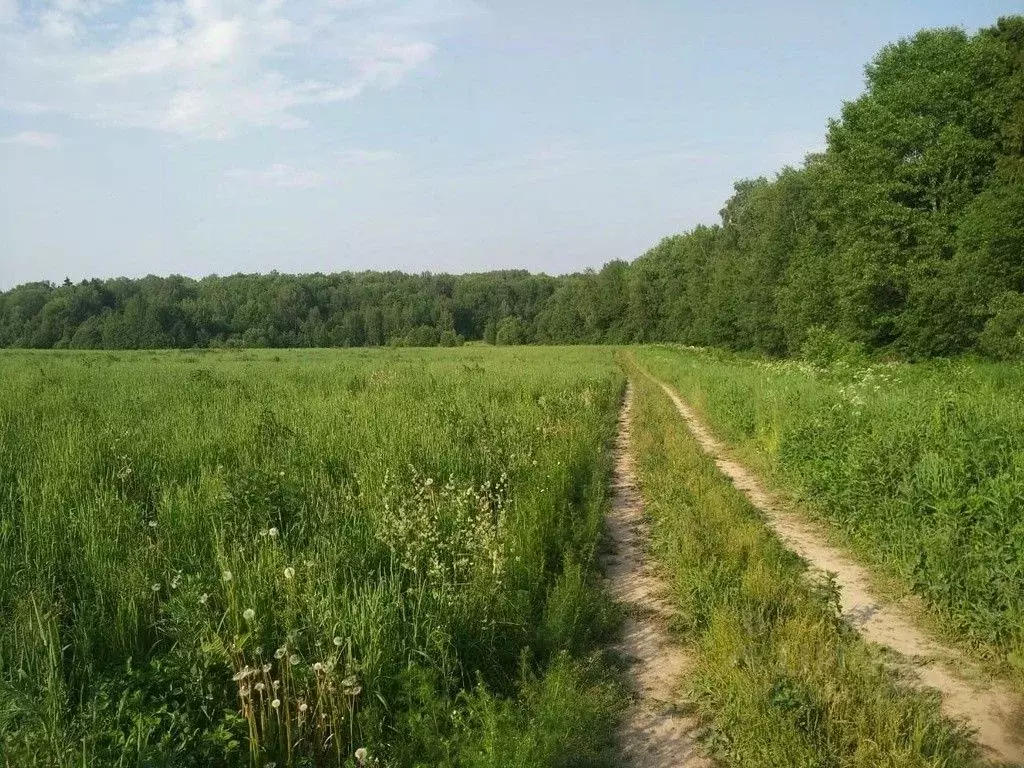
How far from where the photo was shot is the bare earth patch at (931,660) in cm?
397

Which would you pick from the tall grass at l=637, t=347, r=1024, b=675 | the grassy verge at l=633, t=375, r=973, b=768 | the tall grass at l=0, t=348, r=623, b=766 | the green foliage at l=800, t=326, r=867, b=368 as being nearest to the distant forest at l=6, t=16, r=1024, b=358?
the green foliage at l=800, t=326, r=867, b=368

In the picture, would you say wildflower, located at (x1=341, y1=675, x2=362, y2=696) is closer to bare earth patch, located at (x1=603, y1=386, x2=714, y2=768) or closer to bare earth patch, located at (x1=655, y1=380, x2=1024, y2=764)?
bare earth patch, located at (x1=603, y1=386, x2=714, y2=768)

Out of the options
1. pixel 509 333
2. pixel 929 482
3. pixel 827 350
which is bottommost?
pixel 929 482

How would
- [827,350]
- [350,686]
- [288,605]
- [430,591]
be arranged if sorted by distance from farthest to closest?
[827,350] → [430,591] → [288,605] → [350,686]

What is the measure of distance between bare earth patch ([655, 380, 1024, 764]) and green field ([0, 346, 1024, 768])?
224 millimetres

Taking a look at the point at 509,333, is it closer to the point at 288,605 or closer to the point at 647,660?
the point at 647,660

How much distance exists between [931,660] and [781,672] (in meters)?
1.50

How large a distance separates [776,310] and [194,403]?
41.4 meters

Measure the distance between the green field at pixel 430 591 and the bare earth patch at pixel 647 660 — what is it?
0.13m

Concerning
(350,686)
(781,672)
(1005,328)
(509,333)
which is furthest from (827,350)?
(509,333)

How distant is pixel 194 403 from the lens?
499 inches

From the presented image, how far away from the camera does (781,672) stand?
4.17 metres

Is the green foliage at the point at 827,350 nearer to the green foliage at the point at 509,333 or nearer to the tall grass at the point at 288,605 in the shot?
the tall grass at the point at 288,605

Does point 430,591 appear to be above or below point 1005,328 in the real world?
below
